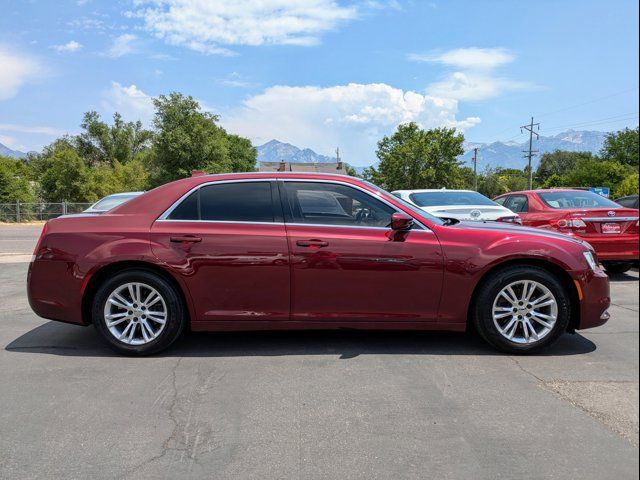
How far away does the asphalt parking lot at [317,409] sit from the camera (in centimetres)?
283

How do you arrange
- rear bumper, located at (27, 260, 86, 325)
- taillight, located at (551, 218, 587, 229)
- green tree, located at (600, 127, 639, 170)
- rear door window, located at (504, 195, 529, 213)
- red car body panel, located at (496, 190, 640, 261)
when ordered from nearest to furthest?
green tree, located at (600, 127, 639, 170)
rear bumper, located at (27, 260, 86, 325)
red car body panel, located at (496, 190, 640, 261)
taillight, located at (551, 218, 587, 229)
rear door window, located at (504, 195, 529, 213)

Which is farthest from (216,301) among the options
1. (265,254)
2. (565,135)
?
(565,135)

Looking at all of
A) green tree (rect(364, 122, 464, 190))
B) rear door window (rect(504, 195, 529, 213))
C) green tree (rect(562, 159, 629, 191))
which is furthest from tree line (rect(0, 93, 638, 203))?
rear door window (rect(504, 195, 529, 213))

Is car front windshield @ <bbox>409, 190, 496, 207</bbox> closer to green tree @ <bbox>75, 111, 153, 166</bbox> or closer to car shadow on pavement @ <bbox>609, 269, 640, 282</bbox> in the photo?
car shadow on pavement @ <bbox>609, 269, 640, 282</bbox>

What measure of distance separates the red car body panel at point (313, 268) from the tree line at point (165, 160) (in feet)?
69.5

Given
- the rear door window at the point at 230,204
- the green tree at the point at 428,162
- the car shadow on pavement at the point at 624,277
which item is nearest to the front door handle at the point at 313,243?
the rear door window at the point at 230,204

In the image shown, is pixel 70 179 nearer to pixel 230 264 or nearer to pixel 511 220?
pixel 511 220

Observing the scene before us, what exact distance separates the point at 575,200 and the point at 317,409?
6855mm

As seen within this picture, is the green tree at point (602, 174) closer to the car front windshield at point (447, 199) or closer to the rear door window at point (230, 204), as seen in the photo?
the car front windshield at point (447, 199)

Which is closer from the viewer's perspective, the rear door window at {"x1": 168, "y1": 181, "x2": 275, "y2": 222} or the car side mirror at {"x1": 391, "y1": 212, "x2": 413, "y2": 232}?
the car side mirror at {"x1": 391, "y1": 212, "x2": 413, "y2": 232}

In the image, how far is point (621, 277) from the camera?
342 inches

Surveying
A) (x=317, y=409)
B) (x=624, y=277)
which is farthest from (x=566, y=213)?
(x=317, y=409)

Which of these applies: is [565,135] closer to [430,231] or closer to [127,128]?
[430,231]

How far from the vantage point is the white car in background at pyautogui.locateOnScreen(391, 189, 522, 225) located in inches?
331
